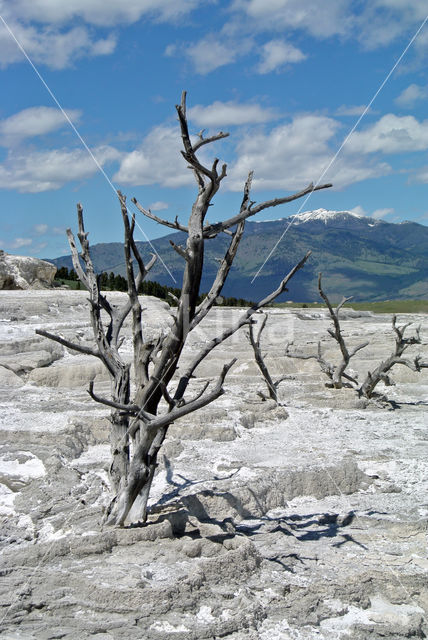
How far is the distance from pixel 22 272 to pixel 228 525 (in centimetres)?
2272

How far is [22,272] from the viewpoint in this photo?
87.2ft

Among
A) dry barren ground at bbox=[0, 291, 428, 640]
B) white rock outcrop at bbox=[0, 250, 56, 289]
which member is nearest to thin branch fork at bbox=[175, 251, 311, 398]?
dry barren ground at bbox=[0, 291, 428, 640]

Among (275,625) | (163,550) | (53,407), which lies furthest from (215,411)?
(275,625)

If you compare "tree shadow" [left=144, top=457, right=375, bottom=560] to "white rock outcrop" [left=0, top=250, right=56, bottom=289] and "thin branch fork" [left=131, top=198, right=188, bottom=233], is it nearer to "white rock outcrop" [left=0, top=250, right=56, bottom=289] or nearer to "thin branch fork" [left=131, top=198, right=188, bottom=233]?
"thin branch fork" [left=131, top=198, right=188, bottom=233]

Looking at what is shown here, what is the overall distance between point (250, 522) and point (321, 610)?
2075 millimetres

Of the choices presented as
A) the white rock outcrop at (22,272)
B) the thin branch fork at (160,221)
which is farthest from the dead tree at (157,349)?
the white rock outcrop at (22,272)

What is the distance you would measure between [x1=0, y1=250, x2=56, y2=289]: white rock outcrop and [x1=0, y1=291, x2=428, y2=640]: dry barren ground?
1413 centimetres

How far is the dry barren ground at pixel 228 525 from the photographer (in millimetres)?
4125

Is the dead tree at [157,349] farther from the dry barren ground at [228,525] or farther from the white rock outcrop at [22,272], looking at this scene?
the white rock outcrop at [22,272]

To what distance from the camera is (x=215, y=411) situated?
1024cm

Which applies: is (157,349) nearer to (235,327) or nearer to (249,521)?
(235,327)

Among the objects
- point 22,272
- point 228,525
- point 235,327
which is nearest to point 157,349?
point 235,327

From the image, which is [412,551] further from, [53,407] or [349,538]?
[53,407]

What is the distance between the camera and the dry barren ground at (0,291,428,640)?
4.12 m
